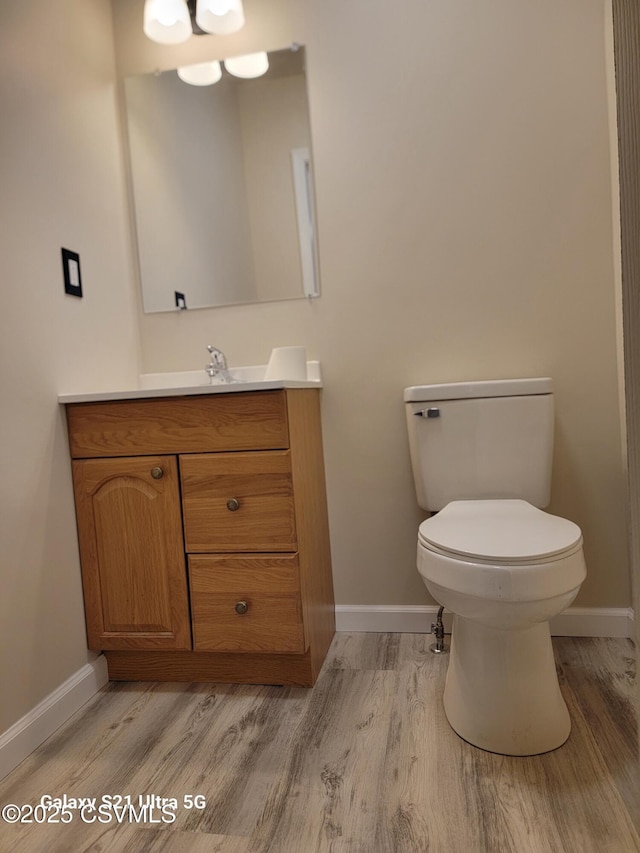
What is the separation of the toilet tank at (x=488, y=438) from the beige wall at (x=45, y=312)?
101cm

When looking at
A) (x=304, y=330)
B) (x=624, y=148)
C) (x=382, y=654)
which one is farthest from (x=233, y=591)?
(x=624, y=148)

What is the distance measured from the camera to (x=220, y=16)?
1.81 meters

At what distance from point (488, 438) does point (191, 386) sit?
2.82 ft

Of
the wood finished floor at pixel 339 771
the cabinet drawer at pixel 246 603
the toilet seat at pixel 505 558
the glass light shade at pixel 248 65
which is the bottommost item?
the wood finished floor at pixel 339 771

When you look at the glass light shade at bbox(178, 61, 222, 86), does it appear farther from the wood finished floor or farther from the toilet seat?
the wood finished floor

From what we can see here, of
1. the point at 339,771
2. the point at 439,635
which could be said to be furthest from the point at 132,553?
the point at 439,635

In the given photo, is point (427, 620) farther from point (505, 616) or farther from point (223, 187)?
point (223, 187)

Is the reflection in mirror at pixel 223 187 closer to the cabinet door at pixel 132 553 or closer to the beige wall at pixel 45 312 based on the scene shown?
the beige wall at pixel 45 312

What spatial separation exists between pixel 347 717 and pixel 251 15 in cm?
215

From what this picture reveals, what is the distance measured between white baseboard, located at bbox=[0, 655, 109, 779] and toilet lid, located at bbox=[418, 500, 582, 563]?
99 cm

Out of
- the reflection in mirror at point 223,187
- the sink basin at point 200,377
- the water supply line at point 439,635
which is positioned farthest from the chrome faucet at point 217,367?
the water supply line at point 439,635

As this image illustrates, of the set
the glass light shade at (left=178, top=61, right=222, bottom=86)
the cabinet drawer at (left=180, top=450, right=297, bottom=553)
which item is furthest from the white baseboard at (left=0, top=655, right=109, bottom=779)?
the glass light shade at (left=178, top=61, right=222, bottom=86)

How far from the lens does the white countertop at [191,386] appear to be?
1.43 m

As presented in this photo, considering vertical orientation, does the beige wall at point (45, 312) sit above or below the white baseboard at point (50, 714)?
above
